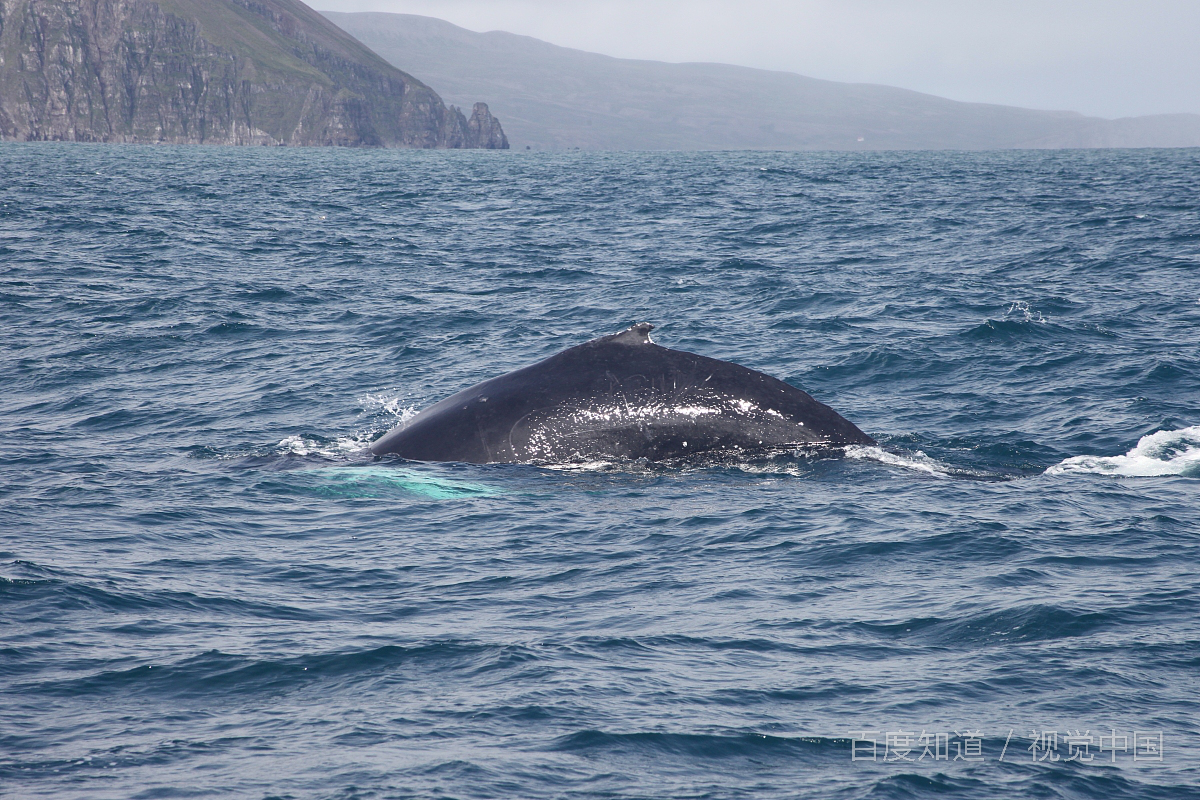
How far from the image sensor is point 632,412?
10.8 m

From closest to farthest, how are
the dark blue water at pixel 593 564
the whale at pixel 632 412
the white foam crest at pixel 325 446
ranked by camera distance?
the dark blue water at pixel 593 564, the whale at pixel 632 412, the white foam crest at pixel 325 446

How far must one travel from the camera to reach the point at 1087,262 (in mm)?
26719

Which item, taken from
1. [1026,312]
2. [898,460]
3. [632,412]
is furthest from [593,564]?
[1026,312]

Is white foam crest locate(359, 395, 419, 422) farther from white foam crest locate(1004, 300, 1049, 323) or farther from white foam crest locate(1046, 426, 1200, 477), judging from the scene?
white foam crest locate(1004, 300, 1049, 323)

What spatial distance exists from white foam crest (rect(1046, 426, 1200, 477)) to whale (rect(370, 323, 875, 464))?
10.3 feet

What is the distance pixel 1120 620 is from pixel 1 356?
17.8 m

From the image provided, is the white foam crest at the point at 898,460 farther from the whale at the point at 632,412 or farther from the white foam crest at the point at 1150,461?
the white foam crest at the point at 1150,461

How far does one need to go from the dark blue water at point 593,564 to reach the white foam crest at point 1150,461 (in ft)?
0.20

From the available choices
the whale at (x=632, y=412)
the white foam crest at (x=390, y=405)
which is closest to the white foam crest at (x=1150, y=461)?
the whale at (x=632, y=412)

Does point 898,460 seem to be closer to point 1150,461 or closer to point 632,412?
point 1150,461

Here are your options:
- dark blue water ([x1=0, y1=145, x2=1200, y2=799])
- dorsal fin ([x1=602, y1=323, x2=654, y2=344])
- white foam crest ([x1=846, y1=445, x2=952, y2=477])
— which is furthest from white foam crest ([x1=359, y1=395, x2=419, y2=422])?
white foam crest ([x1=846, y1=445, x2=952, y2=477])

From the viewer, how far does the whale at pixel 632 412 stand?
35.6ft

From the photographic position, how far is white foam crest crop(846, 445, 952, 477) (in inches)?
453

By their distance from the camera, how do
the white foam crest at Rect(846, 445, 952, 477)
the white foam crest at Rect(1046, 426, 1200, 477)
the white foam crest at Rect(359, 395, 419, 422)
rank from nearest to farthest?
the white foam crest at Rect(846, 445, 952, 477) < the white foam crest at Rect(1046, 426, 1200, 477) < the white foam crest at Rect(359, 395, 419, 422)
